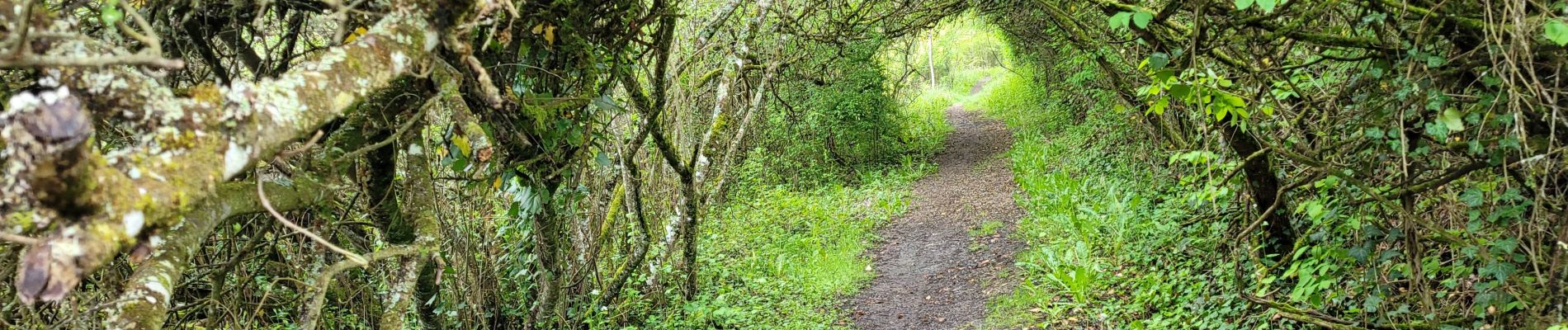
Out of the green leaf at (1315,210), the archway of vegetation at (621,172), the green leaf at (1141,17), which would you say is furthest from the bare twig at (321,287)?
the green leaf at (1315,210)

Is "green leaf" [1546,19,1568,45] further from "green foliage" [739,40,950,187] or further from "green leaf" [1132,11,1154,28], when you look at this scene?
"green foliage" [739,40,950,187]

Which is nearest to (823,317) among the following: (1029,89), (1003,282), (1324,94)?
(1003,282)

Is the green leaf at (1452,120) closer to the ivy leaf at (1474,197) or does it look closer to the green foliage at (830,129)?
the ivy leaf at (1474,197)

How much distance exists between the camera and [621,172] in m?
5.78

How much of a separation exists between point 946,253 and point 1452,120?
533cm

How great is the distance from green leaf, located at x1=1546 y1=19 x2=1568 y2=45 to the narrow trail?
402cm

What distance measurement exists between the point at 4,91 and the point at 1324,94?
490 centimetres

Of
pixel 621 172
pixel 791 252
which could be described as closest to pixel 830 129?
pixel 791 252

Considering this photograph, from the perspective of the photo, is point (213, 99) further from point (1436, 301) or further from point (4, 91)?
point (1436, 301)

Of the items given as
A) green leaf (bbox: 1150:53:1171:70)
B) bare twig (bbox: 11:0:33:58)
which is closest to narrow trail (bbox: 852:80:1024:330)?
green leaf (bbox: 1150:53:1171:70)

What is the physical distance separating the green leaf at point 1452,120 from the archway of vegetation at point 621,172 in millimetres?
19

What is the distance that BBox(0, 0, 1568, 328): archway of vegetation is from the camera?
3.97ft

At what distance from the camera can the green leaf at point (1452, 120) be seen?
2859 mm

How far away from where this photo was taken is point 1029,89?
→ 16719 millimetres
